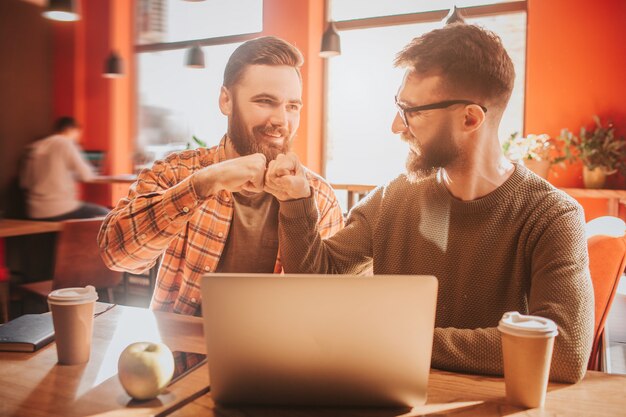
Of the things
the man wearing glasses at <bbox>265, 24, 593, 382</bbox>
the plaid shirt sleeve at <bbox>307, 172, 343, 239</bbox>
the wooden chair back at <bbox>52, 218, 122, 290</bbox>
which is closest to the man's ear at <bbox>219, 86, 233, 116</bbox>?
the plaid shirt sleeve at <bbox>307, 172, 343, 239</bbox>

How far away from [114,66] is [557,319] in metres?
6.01

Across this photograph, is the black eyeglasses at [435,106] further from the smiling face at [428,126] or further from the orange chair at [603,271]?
the orange chair at [603,271]

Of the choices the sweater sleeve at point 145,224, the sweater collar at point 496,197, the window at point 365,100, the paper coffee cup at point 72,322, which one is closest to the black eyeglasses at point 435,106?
the sweater collar at point 496,197

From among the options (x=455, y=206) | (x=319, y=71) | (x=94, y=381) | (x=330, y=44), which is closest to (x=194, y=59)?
(x=319, y=71)

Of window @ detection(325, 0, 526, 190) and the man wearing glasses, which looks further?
window @ detection(325, 0, 526, 190)

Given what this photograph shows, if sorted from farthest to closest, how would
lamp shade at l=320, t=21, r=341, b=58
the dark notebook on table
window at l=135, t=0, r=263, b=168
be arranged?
1. window at l=135, t=0, r=263, b=168
2. lamp shade at l=320, t=21, r=341, b=58
3. the dark notebook on table

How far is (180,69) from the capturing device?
646cm

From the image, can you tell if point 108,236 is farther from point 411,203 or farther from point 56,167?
point 56,167

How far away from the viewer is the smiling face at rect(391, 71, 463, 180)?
1.49 metres

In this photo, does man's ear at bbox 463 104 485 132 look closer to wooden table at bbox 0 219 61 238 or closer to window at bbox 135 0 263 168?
wooden table at bbox 0 219 61 238

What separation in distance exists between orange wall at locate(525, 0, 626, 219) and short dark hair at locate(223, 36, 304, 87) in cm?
331

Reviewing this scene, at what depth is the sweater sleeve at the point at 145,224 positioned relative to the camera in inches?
61.1

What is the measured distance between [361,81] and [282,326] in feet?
16.3

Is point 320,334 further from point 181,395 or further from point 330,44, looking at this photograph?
point 330,44
